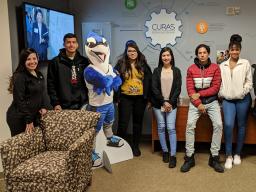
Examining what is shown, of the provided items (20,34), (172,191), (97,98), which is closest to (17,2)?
(20,34)

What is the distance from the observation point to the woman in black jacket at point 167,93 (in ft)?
11.5

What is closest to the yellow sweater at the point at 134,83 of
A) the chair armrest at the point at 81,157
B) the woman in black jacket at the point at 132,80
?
the woman in black jacket at the point at 132,80

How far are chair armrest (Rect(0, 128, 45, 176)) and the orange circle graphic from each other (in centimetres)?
243

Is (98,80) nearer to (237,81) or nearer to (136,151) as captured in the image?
(136,151)

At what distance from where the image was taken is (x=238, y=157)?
352cm

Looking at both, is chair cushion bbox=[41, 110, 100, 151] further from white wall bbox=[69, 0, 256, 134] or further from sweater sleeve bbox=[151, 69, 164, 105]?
white wall bbox=[69, 0, 256, 134]

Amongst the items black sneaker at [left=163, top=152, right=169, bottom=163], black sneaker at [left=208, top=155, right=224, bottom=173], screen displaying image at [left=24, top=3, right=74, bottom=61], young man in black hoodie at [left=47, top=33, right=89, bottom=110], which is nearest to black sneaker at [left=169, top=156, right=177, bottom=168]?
black sneaker at [left=163, top=152, right=169, bottom=163]

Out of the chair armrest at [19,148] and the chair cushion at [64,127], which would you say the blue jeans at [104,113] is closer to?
the chair cushion at [64,127]

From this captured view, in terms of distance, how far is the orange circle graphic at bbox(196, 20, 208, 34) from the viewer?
4102mm

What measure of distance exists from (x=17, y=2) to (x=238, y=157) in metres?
2.91

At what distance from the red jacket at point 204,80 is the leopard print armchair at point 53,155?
1067 mm

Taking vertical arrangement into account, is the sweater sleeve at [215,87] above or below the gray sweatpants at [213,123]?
above

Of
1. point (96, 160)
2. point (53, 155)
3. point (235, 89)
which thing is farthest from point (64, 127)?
point (235, 89)

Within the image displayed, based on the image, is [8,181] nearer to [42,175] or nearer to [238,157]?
[42,175]
